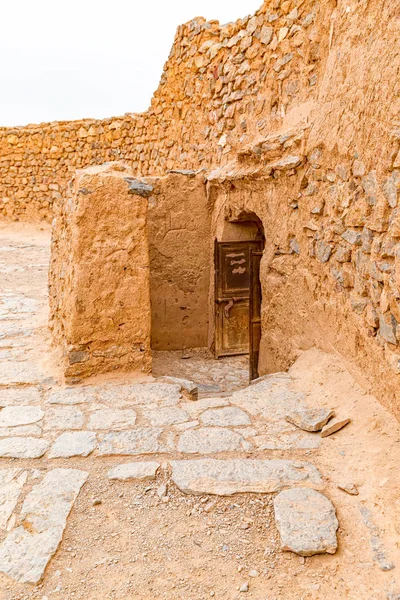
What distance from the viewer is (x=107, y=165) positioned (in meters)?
3.69

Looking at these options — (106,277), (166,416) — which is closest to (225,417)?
(166,416)

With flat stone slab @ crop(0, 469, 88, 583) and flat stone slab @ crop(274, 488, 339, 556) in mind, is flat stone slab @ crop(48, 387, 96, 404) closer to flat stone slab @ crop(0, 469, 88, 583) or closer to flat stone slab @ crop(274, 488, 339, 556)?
flat stone slab @ crop(0, 469, 88, 583)

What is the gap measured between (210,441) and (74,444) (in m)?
0.70

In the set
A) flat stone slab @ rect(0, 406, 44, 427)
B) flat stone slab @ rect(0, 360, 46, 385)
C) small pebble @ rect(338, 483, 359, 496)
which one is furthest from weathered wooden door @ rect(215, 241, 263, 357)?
small pebble @ rect(338, 483, 359, 496)

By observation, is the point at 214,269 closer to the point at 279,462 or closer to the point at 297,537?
the point at 279,462

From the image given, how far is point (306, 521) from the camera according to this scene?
6.23 feet

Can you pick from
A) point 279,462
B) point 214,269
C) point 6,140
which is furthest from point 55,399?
point 6,140

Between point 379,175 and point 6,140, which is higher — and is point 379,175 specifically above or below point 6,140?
below

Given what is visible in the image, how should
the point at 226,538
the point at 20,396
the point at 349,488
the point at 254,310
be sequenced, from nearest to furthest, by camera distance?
1. the point at 226,538
2. the point at 349,488
3. the point at 20,396
4. the point at 254,310

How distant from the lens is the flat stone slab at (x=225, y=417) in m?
2.72

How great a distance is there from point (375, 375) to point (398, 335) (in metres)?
0.36

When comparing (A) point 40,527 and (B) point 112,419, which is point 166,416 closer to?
(B) point 112,419

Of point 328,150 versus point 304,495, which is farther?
point 328,150

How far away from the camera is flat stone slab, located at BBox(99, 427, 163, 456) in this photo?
2.42m
